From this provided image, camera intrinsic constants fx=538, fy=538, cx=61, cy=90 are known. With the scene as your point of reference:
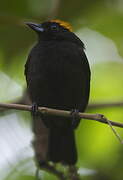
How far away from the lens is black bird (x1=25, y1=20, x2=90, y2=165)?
186 inches

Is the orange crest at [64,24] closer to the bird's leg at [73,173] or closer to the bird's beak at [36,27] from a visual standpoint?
the bird's beak at [36,27]

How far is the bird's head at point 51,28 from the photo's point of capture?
5.15 meters

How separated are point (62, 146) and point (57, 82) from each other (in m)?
0.74

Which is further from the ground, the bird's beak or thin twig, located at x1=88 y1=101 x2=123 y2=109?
the bird's beak

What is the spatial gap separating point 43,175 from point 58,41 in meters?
1.26

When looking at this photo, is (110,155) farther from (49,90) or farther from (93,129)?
(49,90)

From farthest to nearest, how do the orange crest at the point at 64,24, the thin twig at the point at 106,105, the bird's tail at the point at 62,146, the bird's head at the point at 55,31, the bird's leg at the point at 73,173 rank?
the orange crest at the point at 64,24, the bird's head at the point at 55,31, the bird's tail at the point at 62,146, the thin twig at the point at 106,105, the bird's leg at the point at 73,173

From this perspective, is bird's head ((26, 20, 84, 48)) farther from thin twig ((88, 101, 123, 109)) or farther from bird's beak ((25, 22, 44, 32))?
thin twig ((88, 101, 123, 109))

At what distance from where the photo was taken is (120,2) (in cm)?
578

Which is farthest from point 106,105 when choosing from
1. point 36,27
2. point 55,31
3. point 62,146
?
point 36,27

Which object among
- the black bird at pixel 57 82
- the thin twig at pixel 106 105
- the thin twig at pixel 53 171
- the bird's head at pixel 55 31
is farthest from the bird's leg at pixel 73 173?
the bird's head at pixel 55 31

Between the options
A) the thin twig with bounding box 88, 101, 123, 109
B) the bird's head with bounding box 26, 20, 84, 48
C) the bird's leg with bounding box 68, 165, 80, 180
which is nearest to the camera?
the bird's leg with bounding box 68, 165, 80, 180

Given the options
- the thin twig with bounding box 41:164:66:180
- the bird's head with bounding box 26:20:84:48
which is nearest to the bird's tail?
the thin twig with bounding box 41:164:66:180

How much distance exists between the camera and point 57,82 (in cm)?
471
